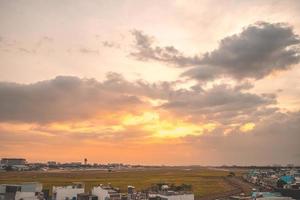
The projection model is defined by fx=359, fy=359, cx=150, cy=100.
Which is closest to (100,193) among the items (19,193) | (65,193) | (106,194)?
(106,194)

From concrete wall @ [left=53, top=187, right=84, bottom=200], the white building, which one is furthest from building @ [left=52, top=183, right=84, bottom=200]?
the white building

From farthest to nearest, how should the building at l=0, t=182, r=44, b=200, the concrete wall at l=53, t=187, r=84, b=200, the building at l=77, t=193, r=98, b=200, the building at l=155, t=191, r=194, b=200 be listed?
the concrete wall at l=53, t=187, r=84, b=200 < the building at l=77, t=193, r=98, b=200 < the building at l=155, t=191, r=194, b=200 < the building at l=0, t=182, r=44, b=200

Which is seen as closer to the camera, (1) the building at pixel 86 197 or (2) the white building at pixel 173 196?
(2) the white building at pixel 173 196

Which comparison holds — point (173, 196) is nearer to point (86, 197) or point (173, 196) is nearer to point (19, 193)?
point (86, 197)

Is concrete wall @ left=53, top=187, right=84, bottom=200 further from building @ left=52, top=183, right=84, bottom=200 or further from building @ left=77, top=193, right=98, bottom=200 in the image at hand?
building @ left=77, top=193, right=98, bottom=200

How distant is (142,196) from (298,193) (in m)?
31.4

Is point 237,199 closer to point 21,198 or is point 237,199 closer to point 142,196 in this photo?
point 142,196

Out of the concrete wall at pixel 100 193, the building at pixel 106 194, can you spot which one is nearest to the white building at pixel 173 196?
the building at pixel 106 194

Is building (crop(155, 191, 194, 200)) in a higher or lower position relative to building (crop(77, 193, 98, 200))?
higher

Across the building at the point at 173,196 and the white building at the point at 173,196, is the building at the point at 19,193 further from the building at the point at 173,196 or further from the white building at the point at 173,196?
the building at the point at 173,196

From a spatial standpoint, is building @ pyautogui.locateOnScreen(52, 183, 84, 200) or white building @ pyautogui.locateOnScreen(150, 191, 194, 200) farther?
building @ pyautogui.locateOnScreen(52, 183, 84, 200)

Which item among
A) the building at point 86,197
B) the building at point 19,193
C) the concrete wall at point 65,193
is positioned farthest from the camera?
the concrete wall at point 65,193

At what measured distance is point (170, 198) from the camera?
171ft

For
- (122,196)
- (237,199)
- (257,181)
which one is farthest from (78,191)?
(257,181)
